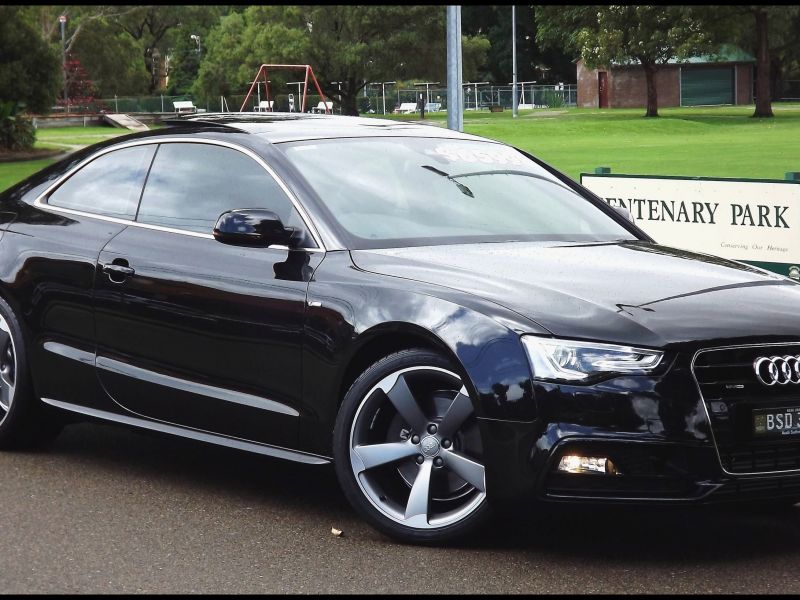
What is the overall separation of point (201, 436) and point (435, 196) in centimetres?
136

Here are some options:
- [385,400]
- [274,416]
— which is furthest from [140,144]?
[385,400]

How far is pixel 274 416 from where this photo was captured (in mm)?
5621

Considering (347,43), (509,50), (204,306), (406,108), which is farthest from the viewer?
(509,50)

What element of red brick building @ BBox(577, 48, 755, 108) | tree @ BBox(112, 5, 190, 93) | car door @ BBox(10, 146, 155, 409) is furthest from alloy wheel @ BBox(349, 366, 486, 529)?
tree @ BBox(112, 5, 190, 93)

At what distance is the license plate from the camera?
4777 mm

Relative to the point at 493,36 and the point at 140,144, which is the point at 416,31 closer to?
the point at 493,36

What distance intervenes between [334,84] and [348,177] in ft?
254

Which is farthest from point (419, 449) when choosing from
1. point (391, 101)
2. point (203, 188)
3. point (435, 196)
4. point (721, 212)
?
point (391, 101)

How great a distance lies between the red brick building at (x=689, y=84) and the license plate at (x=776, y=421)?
90.8 m

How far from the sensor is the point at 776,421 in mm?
4797

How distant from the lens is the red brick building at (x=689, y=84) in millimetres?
94438

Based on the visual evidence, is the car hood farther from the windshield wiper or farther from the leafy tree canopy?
the leafy tree canopy

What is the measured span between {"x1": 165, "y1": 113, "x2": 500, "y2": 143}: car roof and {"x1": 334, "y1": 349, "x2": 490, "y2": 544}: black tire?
144cm

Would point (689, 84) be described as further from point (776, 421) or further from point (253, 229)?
point (776, 421)
